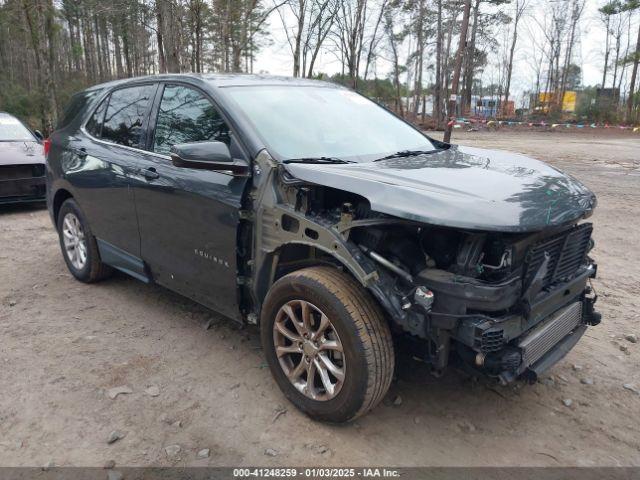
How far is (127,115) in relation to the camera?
416 centimetres

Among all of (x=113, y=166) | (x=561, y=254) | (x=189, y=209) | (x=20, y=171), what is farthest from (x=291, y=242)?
(x=20, y=171)

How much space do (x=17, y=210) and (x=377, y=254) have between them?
7690 millimetres

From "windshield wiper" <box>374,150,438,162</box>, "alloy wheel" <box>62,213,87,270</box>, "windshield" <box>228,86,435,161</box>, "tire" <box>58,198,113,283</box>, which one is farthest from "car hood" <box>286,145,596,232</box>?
"alloy wheel" <box>62,213,87,270</box>

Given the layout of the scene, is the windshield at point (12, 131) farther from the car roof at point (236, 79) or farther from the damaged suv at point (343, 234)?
the damaged suv at point (343, 234)

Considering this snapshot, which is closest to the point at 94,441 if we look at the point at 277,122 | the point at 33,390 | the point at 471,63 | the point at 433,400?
the point at 33,390

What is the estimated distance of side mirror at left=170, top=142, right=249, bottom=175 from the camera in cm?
288

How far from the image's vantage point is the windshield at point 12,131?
27.7 feet

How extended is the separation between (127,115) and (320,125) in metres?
1.72

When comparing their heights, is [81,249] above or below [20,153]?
below

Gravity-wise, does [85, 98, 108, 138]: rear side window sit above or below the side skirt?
above

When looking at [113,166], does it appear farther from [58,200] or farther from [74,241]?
[58,200]

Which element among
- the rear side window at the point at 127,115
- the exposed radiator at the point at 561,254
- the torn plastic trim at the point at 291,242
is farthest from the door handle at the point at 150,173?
the exposed radiator at the point at 561,254

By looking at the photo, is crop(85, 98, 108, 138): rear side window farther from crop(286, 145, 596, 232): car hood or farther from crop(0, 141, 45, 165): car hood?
crop(0, 141, 45, 165): car hood

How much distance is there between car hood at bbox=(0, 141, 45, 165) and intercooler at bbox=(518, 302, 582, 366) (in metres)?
7.77
